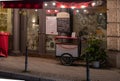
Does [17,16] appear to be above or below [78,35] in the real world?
above

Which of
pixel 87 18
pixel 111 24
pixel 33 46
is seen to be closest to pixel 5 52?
pixel 33 46

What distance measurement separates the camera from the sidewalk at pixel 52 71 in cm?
1064

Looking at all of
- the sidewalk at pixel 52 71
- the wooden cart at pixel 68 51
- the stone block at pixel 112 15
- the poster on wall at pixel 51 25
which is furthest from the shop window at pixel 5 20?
the stone block at pixel 112 15

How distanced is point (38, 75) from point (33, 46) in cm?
525

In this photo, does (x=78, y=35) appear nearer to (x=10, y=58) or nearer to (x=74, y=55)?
(x=74, y=55)

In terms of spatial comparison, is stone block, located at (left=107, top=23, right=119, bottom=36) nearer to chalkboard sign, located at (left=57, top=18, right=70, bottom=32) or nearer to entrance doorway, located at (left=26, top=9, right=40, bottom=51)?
chalkboard sign, located at (left=57, top=18, right=70, bottom=32)

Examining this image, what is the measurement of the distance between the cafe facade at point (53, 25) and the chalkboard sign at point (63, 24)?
7 centimetres

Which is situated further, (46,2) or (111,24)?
(46,2)

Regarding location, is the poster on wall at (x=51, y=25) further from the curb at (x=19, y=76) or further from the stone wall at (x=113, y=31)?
the curb at (x=19, y=76)

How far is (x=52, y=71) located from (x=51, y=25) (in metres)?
4.04

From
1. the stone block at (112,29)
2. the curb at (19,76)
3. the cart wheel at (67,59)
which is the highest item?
the stone block at (112,29)

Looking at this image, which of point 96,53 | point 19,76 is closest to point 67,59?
point 96,53

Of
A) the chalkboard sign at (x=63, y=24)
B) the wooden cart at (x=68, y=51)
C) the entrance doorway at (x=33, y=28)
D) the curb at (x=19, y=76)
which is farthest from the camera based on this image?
the entrance doorway at (x=33, y=28)

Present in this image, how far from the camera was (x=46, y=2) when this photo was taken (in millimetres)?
15062
